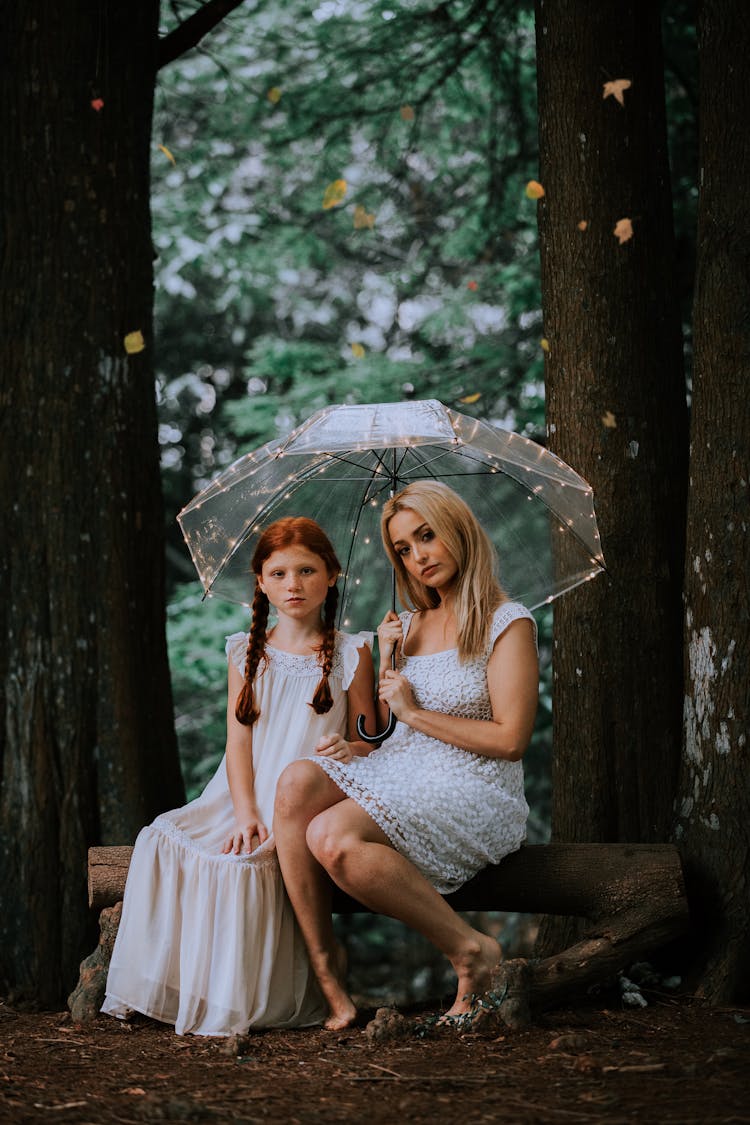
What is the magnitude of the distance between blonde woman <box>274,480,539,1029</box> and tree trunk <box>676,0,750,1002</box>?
620 millimetres

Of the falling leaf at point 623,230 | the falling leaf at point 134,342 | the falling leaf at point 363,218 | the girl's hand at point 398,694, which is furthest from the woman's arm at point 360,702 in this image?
the falling leaf at point 363,218

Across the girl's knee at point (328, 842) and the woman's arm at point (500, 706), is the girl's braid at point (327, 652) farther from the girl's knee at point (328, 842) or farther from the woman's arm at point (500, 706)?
the girl's knee at point (328, 842)

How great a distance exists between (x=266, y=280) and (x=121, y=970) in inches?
326

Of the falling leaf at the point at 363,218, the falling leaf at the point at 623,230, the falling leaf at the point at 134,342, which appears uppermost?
the falling leaf at the point at 363,218

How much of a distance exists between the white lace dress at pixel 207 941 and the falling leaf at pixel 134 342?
189cm

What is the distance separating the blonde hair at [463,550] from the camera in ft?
12.2

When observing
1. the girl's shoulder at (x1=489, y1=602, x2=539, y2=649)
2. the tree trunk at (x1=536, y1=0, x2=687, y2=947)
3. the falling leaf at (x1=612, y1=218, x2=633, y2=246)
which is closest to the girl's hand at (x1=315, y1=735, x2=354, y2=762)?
the girl's shoulder at (x1=489, y1=602, x2=539, y2=649)

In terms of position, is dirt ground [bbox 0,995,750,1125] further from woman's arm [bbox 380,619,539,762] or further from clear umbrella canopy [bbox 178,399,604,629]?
clear umbrella canopy [bbox 178,399,604,629]

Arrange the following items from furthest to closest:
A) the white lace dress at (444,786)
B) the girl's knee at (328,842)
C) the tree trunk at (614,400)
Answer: the tree trunk at (614,400), the white lace dress at (444,786), the girl's knee at (328,842)

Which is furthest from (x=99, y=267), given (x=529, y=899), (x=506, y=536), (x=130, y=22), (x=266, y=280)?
(x=266, y=280)

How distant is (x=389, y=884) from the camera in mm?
3348

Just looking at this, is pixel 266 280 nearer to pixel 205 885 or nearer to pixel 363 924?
pixel 363 924

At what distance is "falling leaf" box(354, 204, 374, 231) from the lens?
9141 mm

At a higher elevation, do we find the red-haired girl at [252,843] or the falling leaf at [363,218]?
the falling leaf at [363,218]
